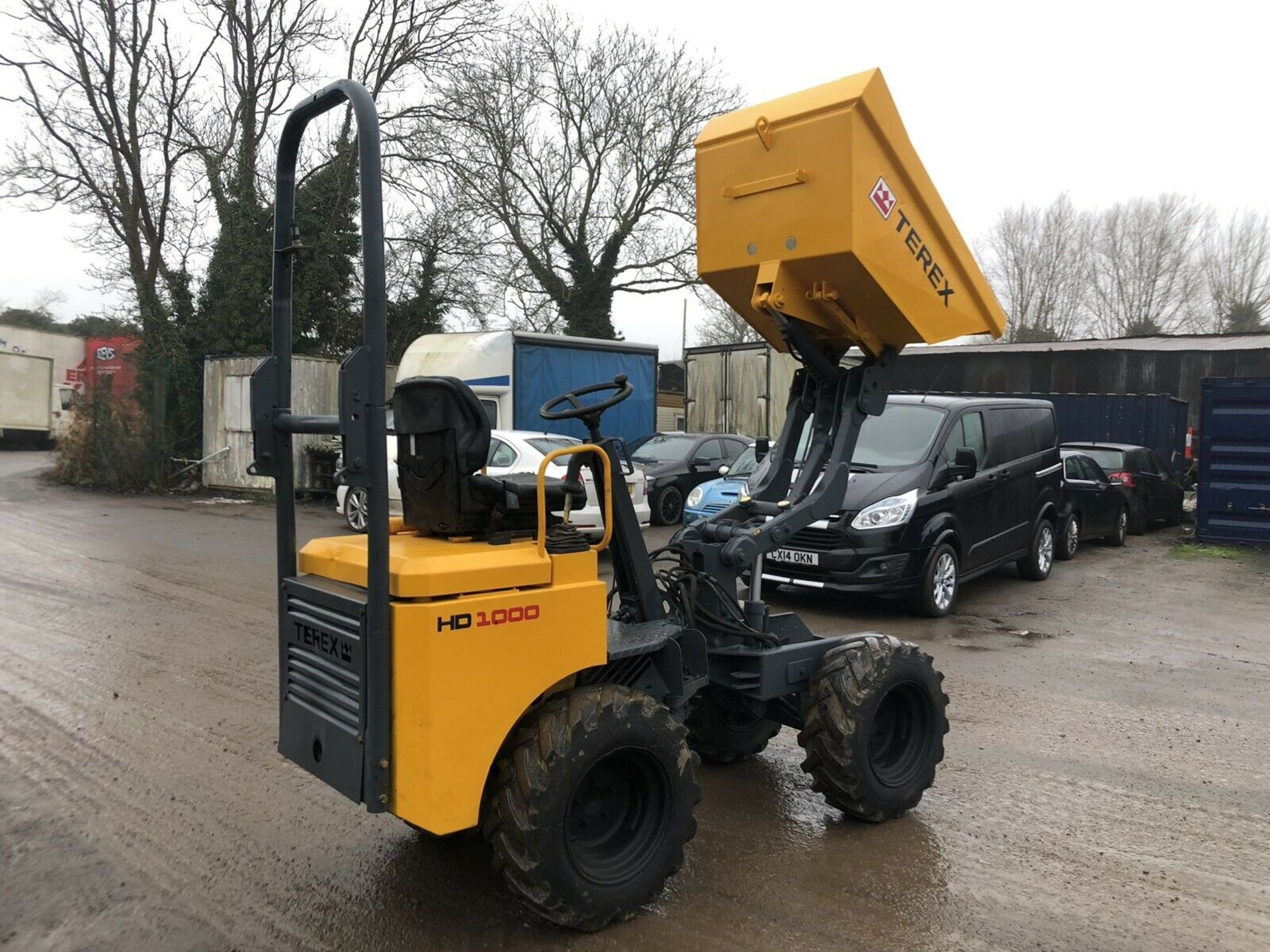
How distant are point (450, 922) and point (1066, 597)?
8.54 meters

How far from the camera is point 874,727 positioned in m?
4.29

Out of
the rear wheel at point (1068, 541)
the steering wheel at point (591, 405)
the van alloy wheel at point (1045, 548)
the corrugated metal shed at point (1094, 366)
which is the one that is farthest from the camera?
the corrugated metal shed at point (1094, 366)

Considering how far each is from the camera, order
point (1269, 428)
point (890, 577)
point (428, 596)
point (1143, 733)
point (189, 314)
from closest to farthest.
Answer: point (428, 596)
point (1143, 733)
point (890, 577)
point (1269, 428)
point (189, 314)

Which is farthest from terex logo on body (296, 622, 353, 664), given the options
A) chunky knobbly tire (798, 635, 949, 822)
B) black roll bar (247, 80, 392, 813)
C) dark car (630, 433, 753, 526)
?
dark car (630, 433, 753, 526)

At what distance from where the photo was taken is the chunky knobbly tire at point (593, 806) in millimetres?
3084

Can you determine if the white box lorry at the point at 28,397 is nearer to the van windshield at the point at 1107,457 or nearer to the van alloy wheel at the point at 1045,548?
the van windshield at the point at 1107,457


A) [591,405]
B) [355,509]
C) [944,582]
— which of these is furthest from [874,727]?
[355,509]

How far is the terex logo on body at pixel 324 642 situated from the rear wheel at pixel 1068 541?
1143cm

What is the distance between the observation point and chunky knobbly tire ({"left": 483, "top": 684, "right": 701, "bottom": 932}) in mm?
3084

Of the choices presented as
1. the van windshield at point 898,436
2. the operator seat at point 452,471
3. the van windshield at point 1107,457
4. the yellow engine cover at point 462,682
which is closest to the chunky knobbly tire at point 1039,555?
the van windshield at point 898,436

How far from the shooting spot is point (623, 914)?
131 inches

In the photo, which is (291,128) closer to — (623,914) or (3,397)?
(623,914)

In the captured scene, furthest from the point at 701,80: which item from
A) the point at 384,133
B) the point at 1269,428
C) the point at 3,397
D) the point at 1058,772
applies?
the point at 1058,772

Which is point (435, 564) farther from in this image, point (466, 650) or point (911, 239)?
point (911, 239)
